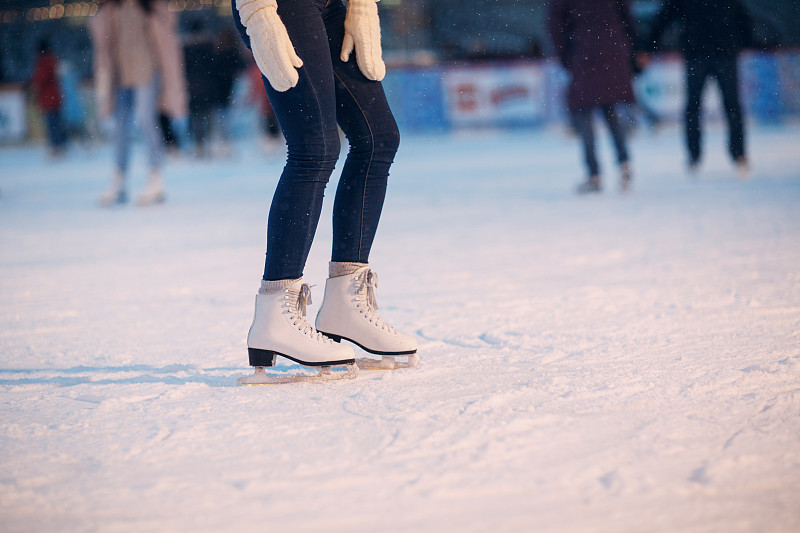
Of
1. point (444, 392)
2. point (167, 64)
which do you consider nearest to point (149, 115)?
point (167, 64)

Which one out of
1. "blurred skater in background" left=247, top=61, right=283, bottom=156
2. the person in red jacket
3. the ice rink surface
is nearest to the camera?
the ice rink surface

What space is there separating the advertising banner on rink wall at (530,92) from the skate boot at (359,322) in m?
10.3

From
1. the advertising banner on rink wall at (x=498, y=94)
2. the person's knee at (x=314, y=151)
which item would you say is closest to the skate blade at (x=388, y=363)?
the person's knee at (x=314, y=151)

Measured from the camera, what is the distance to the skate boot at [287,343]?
1.82 m

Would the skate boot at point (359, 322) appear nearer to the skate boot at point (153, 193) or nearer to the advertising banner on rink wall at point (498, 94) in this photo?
the skate boot at point (153, 193)

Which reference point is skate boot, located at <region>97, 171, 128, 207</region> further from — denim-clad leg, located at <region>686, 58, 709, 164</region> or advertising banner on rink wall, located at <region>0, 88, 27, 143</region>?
advertising banner on rink wall, located at <region>0, 88, 27, 143</region>

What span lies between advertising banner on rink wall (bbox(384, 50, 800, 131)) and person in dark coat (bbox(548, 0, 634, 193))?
6.10 metres

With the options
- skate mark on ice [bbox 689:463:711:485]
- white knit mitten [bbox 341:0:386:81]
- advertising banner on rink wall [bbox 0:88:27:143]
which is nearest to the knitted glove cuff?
white knit mitten [bbox 341:0:386:81]

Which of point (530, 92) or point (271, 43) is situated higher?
point (530, 92)

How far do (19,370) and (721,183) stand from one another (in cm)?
474

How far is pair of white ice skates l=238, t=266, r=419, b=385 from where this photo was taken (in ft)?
5.99

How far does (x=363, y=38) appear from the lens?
1.88m

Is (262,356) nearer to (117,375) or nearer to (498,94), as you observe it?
(117,375)

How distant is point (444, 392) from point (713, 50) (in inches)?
197
